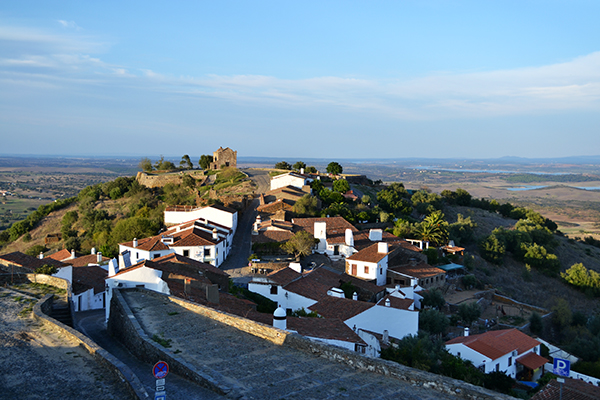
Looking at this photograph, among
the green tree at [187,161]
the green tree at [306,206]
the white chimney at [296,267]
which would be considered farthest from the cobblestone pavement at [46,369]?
the green tree at [187,161]

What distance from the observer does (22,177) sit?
5551 inches

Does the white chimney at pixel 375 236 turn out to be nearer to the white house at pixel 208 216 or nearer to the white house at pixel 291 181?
the white house at pixel 208 216

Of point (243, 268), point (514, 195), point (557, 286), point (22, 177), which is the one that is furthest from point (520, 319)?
point (22, 177)

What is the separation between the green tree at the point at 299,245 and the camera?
29734 mm

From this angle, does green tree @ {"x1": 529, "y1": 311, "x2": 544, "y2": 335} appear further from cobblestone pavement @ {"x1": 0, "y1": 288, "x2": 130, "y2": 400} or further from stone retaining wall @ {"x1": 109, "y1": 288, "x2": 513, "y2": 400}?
cobblestone pavement @ {"x1": 0, "y1": 288, "x2": 130, "y2": 400}

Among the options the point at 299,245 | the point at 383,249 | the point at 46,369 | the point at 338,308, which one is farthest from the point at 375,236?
the point at 46,369

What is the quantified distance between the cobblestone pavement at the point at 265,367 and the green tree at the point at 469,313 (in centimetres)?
1797

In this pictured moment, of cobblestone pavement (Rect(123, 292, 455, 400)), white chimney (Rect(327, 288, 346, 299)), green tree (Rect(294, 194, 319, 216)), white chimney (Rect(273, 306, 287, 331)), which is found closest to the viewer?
cobblestone pavement (Rect(123, 292, 455, 400))

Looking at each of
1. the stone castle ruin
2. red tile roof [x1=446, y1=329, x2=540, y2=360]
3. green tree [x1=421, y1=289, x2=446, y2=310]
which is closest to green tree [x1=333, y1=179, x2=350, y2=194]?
the stone castle ruin

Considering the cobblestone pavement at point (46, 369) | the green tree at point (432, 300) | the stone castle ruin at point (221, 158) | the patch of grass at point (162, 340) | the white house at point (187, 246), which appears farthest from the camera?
the stone castle ruin at point (221, 158)

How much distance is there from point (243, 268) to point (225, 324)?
17531mm

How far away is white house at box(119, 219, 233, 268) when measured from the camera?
87.2 feet

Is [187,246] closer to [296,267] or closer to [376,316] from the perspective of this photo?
[296,267]

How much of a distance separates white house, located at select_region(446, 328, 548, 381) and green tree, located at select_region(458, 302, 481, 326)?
13.8 feet
